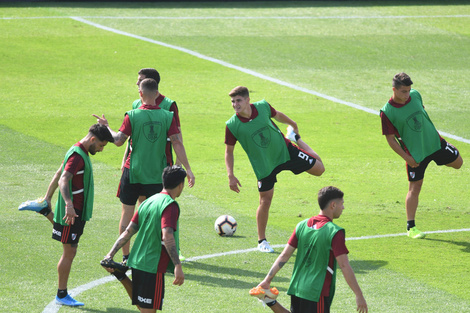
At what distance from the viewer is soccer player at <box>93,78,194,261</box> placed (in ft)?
29.7

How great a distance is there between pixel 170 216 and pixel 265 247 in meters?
3.86

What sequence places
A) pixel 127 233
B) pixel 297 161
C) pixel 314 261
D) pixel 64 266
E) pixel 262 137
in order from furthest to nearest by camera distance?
pixel 297 161
pixel 262 137
pixel 64 266
pixel 127 233
pixel 314 261

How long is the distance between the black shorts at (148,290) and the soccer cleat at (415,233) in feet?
18.0

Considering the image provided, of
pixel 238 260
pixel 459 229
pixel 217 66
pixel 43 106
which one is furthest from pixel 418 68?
pixel 238 260

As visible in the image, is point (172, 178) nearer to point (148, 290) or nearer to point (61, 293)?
point (148, 290)

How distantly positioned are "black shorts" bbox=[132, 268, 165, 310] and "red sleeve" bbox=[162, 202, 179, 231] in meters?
0.57

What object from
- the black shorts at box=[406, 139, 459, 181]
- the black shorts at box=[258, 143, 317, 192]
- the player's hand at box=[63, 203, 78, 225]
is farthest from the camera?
the black shorts at box=[406, 139, 459, 181]

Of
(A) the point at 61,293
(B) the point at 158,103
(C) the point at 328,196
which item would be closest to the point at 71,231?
(A) the point at 61,293

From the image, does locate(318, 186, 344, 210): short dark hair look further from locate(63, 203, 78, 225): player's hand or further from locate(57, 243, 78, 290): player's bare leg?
locate(57, 243, 78, 290): player's bare leg

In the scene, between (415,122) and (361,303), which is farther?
(415,122)

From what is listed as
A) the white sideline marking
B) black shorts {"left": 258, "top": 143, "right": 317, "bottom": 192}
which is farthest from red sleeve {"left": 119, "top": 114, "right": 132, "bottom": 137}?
black shorts {"left": 258, "top": 143, "right": 317, "bottom": 192}

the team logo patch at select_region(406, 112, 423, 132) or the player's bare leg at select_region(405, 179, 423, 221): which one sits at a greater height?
the team logo patch at select_region(406, 112, 423, 132)

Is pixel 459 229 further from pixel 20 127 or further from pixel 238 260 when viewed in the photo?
pixel 20 127

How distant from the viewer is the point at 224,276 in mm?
9281
